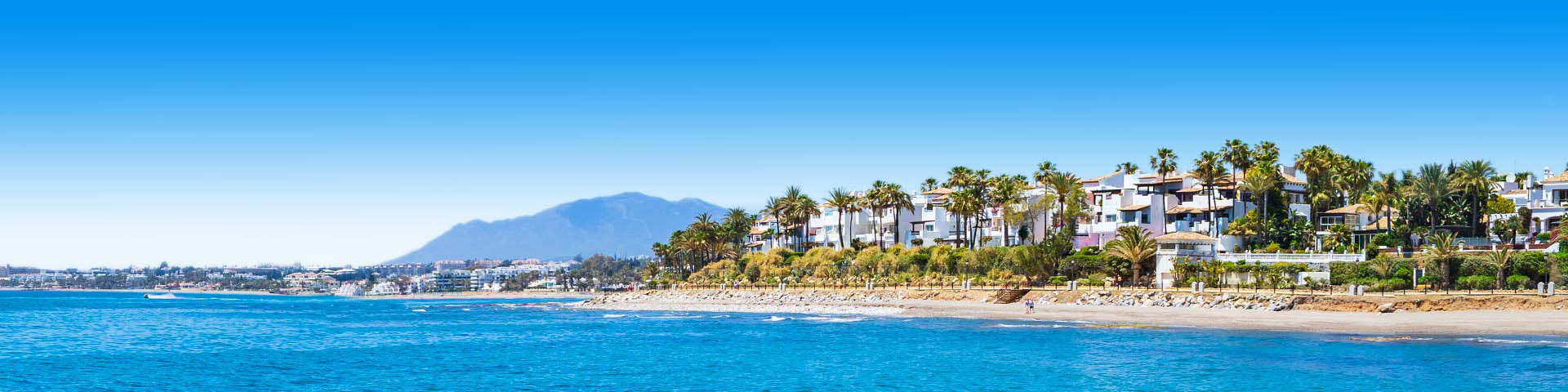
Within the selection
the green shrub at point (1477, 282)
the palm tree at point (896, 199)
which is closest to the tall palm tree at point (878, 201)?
the palm tree at point (896, 199)

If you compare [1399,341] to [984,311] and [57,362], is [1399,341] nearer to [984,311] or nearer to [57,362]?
[984,311]

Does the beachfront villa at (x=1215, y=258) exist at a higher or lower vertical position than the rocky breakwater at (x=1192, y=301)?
higher

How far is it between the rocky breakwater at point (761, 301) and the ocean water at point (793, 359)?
1460 cm

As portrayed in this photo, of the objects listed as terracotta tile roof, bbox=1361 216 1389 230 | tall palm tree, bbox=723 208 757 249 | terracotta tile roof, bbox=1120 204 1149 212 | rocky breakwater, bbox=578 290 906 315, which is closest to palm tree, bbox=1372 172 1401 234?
terracotta tile roof, bbox=1361 216 1389 230

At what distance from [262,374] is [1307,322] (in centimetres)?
4853

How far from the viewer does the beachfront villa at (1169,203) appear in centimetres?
10012

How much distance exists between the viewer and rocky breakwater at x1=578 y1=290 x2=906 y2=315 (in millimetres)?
94062

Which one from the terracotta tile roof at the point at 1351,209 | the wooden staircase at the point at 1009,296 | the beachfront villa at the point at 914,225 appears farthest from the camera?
the beachfront villa at the point at 914,225

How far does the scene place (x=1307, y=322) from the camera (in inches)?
2494

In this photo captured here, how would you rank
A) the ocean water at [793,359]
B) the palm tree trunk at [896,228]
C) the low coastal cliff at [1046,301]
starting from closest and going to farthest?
the ocean water at [793,359] → the low coastal cliff at [1046,301] → the palm tree trunk at [896,228]

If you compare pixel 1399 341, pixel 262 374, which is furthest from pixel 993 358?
pixel 262 374

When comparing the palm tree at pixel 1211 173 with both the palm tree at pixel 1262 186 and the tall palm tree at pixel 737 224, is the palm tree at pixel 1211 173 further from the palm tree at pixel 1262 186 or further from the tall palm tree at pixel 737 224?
the tall palm tree at pixel 737 224

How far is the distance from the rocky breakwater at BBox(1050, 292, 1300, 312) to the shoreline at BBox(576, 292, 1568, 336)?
2.09 ft

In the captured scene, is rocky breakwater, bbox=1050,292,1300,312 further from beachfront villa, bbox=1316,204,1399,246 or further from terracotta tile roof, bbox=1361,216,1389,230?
terracotta tile roof, bbox=1361,216,1389,230
